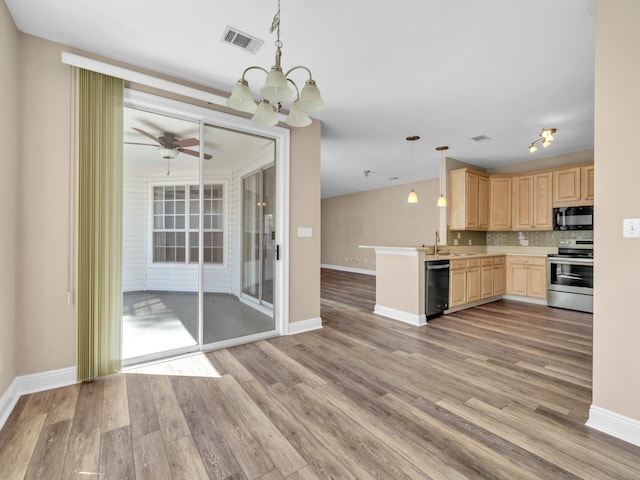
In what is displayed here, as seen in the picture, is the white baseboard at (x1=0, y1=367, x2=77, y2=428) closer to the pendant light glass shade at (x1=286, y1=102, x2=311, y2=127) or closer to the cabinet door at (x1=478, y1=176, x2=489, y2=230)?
the pendant light glass shade at (x1=286, y1=102, x2=311, y2=127)

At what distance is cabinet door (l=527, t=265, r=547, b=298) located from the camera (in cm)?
521

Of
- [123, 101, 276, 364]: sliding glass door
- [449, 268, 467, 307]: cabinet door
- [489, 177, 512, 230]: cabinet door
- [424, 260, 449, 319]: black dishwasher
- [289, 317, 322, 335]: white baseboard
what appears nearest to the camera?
[123, 101, 276, 364]: sliding glass door

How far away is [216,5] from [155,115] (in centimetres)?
136

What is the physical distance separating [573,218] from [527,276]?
1.23 metres

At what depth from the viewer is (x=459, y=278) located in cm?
474

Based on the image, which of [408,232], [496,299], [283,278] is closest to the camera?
[283,278]

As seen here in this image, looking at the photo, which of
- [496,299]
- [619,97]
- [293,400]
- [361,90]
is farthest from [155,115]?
[496,299]

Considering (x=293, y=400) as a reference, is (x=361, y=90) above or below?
above

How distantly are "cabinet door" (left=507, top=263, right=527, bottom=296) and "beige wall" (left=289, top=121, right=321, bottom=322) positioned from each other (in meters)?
4.08

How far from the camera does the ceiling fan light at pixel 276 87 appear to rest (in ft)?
5.36

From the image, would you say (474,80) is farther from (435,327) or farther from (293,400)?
(293,400)

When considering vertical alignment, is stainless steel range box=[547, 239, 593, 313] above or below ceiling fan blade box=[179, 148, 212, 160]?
below

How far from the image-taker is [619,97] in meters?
1.77

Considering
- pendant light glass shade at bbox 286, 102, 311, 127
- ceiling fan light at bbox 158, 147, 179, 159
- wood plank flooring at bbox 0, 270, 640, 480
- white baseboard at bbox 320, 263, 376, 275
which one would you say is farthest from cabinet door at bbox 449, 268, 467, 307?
white baseboard at bbox 320, 263, 376, 275
